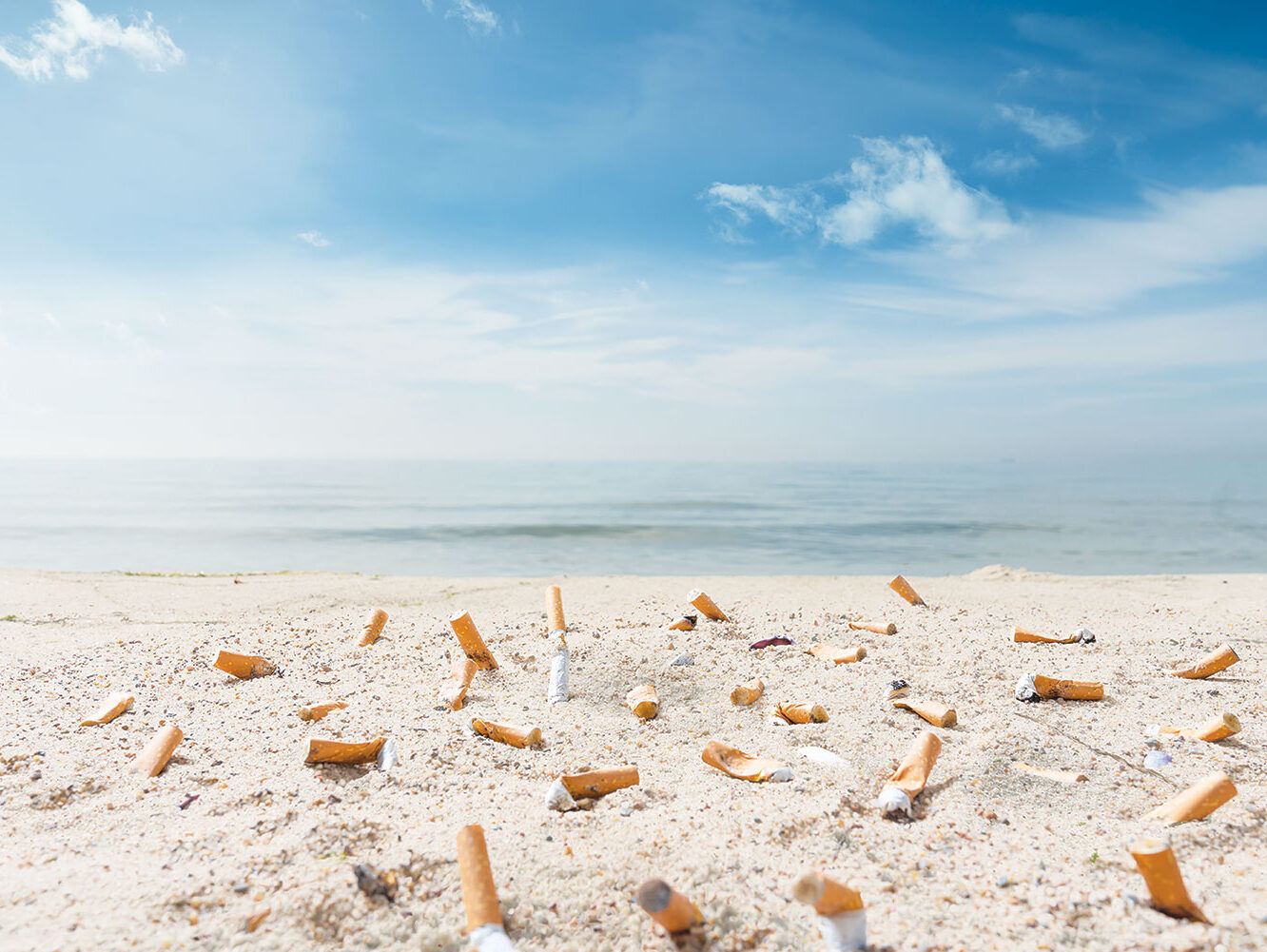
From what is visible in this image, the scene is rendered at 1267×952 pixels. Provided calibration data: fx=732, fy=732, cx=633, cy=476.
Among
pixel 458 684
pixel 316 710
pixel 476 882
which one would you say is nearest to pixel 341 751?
pixel 316 710

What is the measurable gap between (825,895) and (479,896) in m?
1.00

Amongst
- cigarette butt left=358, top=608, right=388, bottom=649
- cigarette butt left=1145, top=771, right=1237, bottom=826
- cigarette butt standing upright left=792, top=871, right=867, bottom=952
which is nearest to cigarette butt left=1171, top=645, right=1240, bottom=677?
cigarette butt left=1145, top=771, right=1237, bottom=826

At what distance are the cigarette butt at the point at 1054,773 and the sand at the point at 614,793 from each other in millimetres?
42

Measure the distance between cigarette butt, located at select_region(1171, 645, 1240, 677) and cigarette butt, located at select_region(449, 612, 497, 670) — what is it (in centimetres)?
438

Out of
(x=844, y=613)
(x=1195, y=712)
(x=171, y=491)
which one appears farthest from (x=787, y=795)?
(x=171, y=491)

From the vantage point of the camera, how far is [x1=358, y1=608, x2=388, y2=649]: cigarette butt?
546 centimetres

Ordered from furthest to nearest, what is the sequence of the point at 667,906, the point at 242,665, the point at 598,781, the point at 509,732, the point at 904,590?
the point at 904,590 → the point at 242,665 → the point at 509,732 → the point at 598,781 → the point at 667,906

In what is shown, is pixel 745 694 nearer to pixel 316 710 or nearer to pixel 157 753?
pixel 316 710

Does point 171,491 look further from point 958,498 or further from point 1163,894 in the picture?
point 1163,894

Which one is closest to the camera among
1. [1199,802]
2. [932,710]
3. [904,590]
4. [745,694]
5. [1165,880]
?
[1165,880]

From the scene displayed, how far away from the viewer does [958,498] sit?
33594mm

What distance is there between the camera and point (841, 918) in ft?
6.79

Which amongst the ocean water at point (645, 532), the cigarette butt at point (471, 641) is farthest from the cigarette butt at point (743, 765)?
the ocean water at point (645, 532)

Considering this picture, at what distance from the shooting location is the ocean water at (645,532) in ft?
53.2
